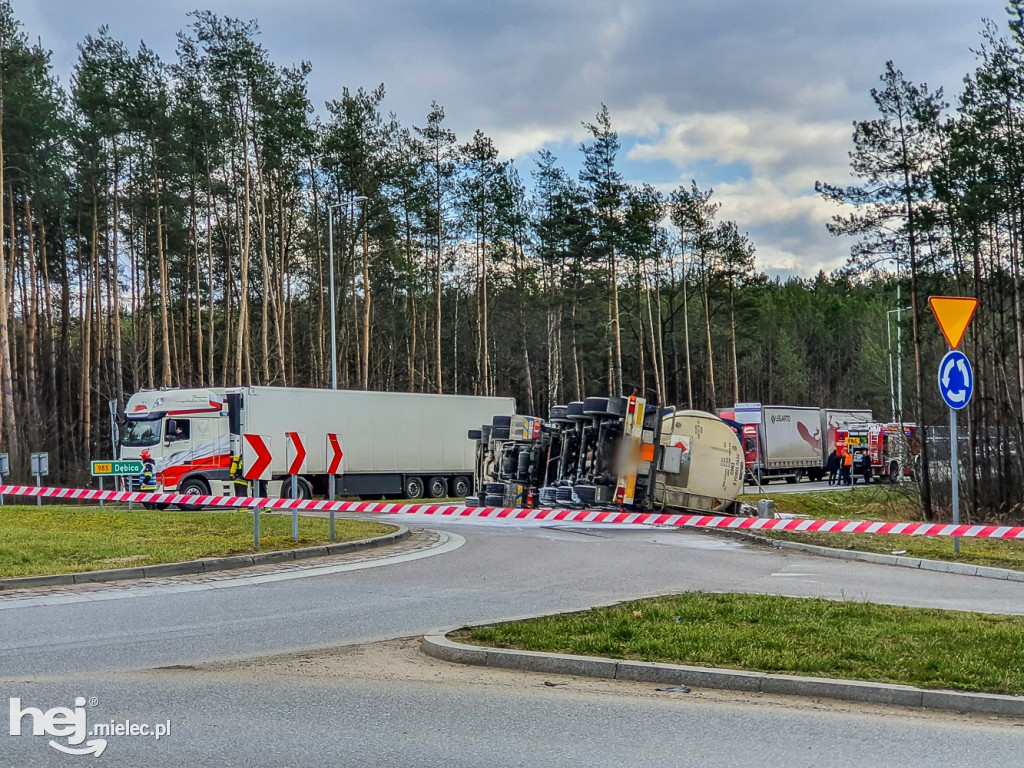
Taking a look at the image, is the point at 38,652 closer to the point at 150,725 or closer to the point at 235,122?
the point at 150,725

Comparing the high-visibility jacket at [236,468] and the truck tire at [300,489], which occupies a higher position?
the high-visibility jacket at [236,468]

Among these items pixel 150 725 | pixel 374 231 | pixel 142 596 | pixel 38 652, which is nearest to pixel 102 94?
pixel 374 231

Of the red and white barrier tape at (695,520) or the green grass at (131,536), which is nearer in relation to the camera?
the green grass at (131,536)

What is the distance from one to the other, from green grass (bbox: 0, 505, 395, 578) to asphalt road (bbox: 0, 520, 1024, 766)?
210 cm

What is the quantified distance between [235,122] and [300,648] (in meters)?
35.5

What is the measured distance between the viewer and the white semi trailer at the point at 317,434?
2947cm

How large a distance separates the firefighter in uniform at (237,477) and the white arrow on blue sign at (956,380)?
64.2 ft

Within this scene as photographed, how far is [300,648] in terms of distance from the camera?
28.4 ft

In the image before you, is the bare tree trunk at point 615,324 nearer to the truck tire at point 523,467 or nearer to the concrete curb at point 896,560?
the truck tire at point 523,467

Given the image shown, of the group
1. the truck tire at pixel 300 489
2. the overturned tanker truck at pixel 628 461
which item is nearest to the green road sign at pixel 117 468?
the truck tire at pixel 300 489

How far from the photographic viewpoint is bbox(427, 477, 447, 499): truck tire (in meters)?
35.4

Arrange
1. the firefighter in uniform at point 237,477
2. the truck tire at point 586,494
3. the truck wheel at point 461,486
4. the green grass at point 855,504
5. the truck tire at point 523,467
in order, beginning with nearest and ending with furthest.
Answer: the truck tire at point 586,494
the truck tire at point 523,467
the firefighter in uniform at point 237,477
the green grass at point 855,504
the truck wheel at point 461,486

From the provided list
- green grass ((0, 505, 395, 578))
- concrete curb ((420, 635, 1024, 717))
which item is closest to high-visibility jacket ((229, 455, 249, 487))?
green grass ((0, 505, 395, 578))

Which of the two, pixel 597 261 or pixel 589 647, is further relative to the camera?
pixel 597 261
